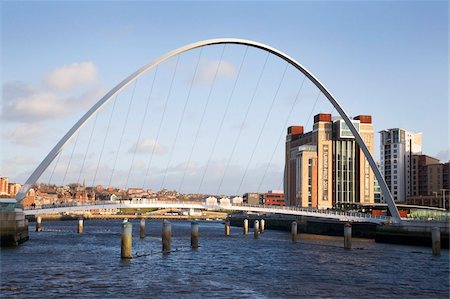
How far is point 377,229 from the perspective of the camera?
70.7m

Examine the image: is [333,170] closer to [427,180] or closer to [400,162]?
[427,180]

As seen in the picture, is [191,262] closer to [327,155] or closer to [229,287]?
[229,287]

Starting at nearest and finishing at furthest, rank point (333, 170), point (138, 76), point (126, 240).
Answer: point (126, 240) → point (138, 76) → point (333, 170)

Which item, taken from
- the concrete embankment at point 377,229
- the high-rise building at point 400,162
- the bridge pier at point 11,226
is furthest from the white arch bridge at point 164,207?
the high-rise building at point 400,162

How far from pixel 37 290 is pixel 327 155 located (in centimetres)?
11131

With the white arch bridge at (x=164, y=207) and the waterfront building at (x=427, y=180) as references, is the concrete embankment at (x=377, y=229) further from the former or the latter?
the waterfront building at (x=427, y=180)

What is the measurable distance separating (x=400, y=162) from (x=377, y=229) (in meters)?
129

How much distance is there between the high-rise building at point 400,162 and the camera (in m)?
192

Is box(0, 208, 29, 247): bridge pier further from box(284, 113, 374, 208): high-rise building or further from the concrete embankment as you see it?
box(284, 113, 374, 208): high-rise building

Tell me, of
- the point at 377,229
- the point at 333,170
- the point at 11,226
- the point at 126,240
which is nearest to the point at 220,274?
the point at 126,240

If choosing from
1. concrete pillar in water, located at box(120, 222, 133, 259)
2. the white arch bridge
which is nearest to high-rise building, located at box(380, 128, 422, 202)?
→ the white arch bridge

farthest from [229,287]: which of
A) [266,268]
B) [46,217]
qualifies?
[46,217]

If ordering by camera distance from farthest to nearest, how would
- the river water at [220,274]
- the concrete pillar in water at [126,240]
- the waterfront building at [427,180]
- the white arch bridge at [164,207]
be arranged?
the waterfront building at [427,180], the white arch bridge at [164,207], the concrete pillar in water at [126,240], the river water at [220,274]

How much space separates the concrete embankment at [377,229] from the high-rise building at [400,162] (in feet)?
261
